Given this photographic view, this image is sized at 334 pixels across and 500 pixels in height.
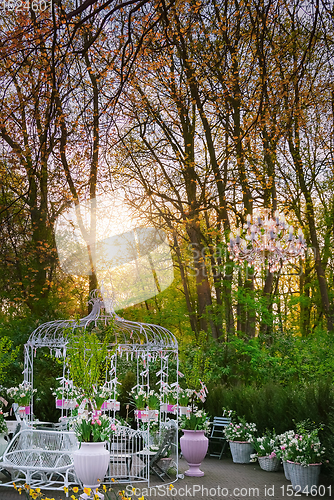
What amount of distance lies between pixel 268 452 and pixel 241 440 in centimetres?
102

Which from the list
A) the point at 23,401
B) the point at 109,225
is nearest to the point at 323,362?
the point at 23,401

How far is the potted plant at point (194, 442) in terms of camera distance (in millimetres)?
8133

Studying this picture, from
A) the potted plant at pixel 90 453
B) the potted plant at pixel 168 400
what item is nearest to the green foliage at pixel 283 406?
the potted plant at pixel 168 400

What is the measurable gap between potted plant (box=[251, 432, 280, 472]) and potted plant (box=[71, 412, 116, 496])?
3.80 metres

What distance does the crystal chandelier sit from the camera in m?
8.68

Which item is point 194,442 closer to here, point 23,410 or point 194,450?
point 194,450

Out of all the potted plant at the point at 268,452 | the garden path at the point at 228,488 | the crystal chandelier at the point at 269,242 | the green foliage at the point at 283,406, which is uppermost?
the crystal chandelier at the point at 269,242

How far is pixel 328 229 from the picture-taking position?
18.9 meters

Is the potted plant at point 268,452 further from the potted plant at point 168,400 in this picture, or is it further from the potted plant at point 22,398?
the potted plant at point 22,398

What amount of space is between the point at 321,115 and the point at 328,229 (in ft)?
15.5

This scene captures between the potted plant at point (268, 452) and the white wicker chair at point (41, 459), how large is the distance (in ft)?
11.1

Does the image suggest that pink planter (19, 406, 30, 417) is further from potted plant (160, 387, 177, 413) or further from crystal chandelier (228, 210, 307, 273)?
crystal chandelier (228, 210, 307, 273)

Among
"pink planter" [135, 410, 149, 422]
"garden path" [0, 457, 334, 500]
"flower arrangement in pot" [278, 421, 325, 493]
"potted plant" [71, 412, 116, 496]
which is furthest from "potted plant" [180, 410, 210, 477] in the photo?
"potted plant" [71, 412, 116, 496]

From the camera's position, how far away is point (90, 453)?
18.8ft
